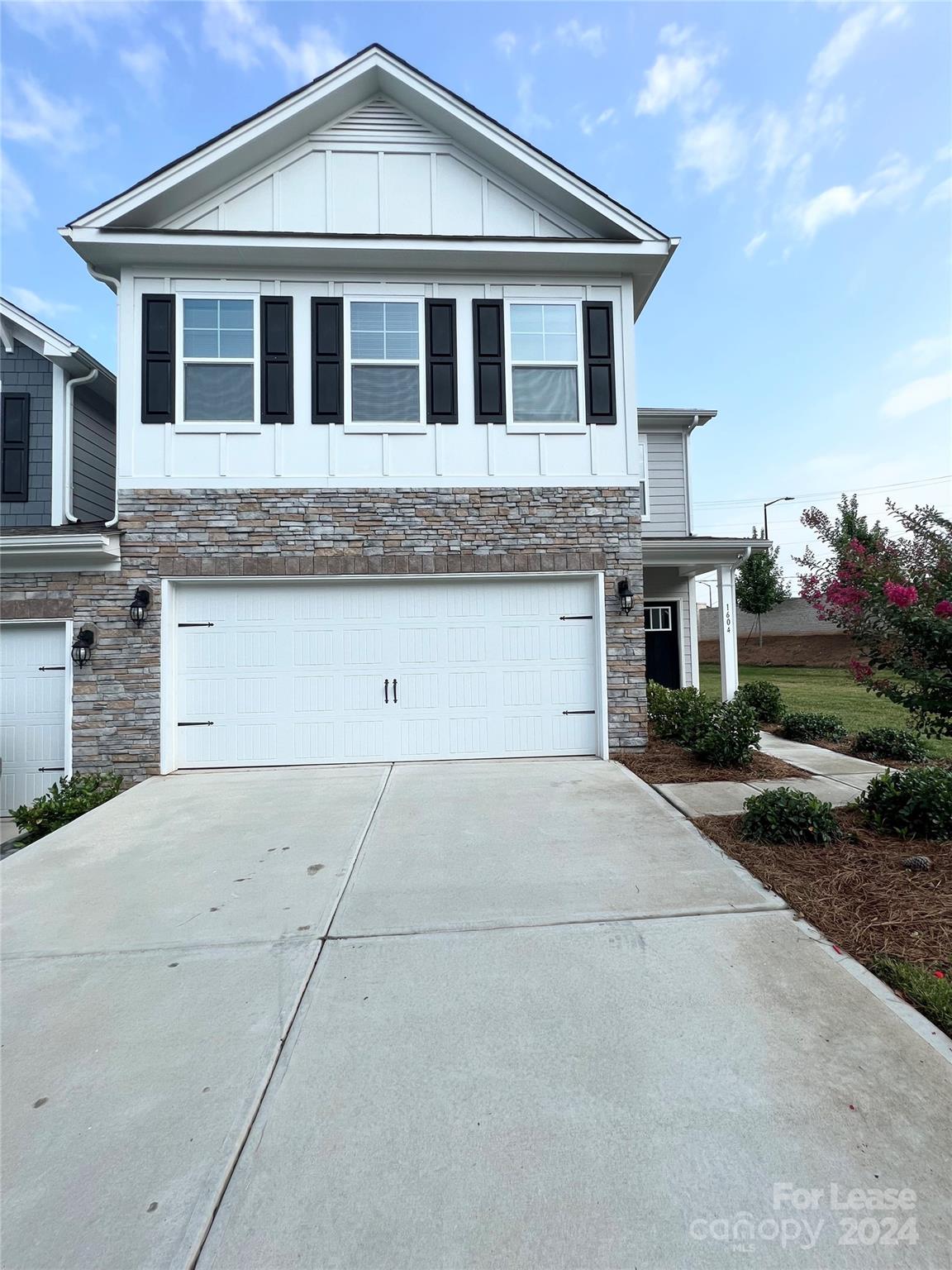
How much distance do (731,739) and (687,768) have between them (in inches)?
23.6

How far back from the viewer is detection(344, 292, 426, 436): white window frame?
6.89 m

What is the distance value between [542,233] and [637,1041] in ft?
27.0

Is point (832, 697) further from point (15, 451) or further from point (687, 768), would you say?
point (15, 451)

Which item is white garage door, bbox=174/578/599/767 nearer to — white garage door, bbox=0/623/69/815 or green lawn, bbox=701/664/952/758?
white garage door, bbox=0/623/69/815

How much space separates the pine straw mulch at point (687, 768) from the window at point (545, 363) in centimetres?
416

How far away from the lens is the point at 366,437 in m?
6.93

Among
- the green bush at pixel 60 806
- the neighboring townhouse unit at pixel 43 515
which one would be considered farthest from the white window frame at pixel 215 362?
the green bush at pixel 60 806

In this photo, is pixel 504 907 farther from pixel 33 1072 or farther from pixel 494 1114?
pixel 33 1072

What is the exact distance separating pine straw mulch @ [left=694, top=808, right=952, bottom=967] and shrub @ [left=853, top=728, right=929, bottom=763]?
3280 mm

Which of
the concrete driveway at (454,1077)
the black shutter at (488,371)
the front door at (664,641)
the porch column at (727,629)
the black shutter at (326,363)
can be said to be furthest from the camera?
the front door at (664,641)

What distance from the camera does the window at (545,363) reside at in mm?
7062

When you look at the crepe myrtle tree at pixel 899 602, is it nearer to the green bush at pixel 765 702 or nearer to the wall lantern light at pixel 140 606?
the green bush at pixel 765 702

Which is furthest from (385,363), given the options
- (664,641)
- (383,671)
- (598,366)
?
(664,641)

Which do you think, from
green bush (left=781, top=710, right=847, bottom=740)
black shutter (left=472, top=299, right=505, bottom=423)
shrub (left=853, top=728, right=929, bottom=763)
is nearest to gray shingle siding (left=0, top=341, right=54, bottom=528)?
black shutter (left=472, top=299, right=505, bottom=423)
